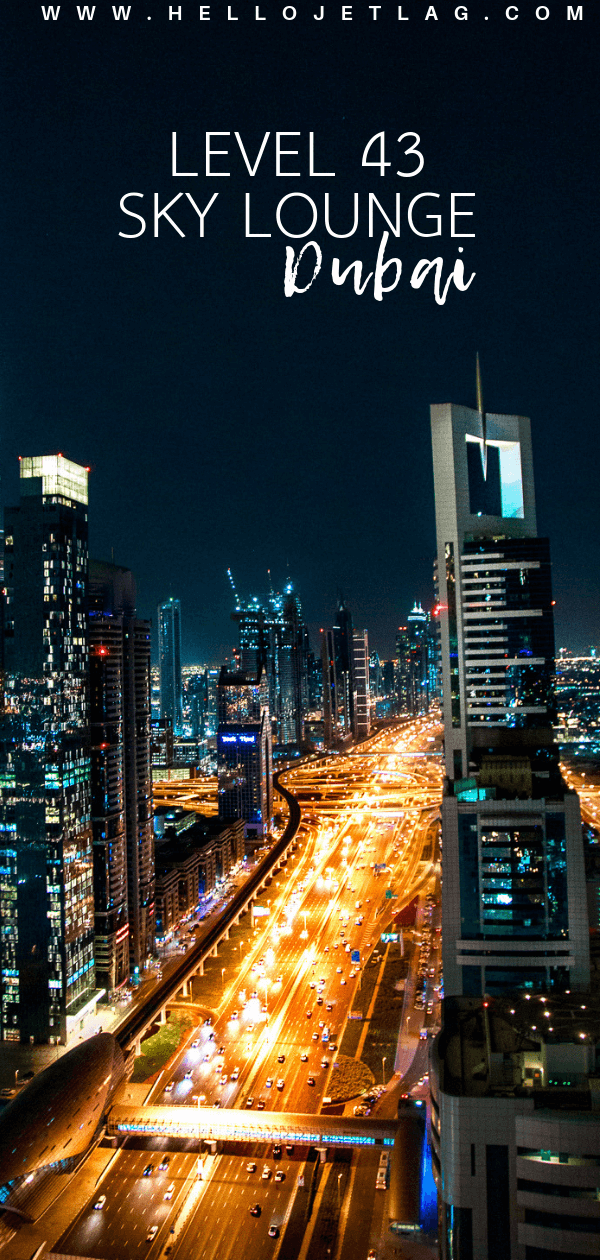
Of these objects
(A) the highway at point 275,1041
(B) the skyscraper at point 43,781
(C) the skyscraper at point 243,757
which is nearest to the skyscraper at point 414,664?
(A) the highway at point 275,1041

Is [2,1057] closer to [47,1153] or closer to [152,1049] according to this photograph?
[152,1049]

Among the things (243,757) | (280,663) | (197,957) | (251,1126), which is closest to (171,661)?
(280,663)

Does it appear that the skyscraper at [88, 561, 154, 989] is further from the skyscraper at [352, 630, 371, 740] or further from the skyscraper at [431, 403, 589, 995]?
the skyscraper at [352, 630, 371, 740]

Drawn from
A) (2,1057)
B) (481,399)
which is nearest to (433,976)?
(2,1057)

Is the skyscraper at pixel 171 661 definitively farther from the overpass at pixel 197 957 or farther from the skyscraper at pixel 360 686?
the overpass at pixel 197 957

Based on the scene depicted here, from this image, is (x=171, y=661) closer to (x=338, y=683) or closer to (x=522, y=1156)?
(x=338, y=683)

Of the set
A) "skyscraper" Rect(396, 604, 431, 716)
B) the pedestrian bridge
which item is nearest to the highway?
the pedestrian bridge
